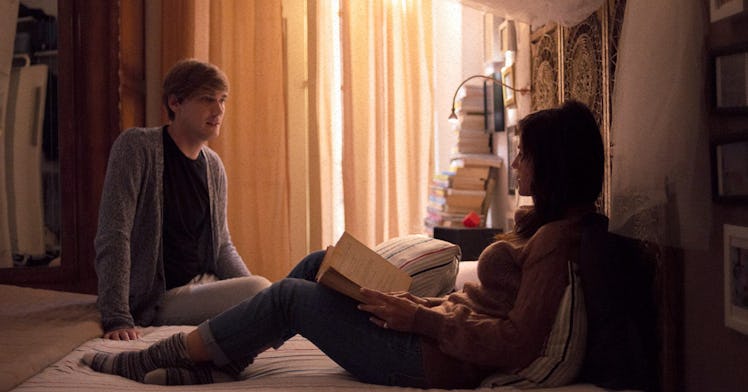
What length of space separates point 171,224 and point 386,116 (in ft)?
6.59

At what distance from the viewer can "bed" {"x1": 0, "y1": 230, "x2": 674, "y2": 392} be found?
140 centimetres

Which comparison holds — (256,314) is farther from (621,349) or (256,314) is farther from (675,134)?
(675,134)

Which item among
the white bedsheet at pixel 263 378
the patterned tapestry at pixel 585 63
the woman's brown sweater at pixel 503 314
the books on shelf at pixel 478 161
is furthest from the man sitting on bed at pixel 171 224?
the books on shelf at pixel 478 161

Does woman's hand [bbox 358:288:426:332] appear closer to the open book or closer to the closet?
the open book

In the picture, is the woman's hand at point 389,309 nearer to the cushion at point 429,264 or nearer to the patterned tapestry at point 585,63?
the cushion at point 429,264

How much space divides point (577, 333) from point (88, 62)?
9.76 feet

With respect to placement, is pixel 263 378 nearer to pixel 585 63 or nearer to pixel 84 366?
pixel 84 366

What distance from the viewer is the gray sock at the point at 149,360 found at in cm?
152

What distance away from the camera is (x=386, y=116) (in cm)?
406

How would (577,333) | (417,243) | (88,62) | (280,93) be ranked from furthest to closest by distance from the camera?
(280,93)
(88,62)
(417,243)
(577,333)

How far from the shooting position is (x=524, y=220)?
60.0 inches

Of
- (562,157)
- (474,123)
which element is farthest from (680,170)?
(474,123)

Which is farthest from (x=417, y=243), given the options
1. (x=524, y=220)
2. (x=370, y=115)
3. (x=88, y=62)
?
(x=88, y=62)

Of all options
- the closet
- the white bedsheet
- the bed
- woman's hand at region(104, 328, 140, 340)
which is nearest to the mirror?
the closet
